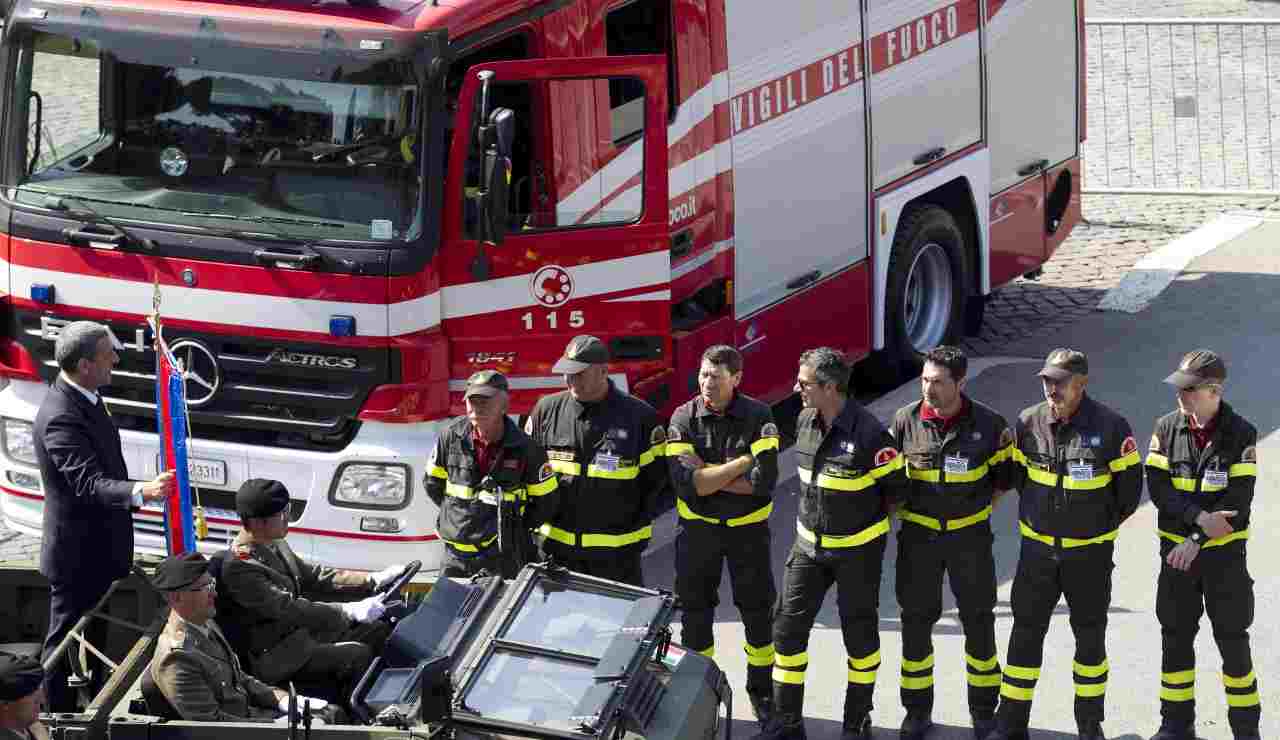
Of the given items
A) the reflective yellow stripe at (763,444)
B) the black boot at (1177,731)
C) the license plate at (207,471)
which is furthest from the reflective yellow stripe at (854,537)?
the license plate at (207,471)

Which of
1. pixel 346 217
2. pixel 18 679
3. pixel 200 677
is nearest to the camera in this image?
pixel 18 679

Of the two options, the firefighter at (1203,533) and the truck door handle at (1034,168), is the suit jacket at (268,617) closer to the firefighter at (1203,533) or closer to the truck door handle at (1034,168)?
the firefighter at (1203,533)

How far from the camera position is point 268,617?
7.49m

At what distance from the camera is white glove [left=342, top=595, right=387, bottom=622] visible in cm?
768

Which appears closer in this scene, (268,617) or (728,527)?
(268,617)

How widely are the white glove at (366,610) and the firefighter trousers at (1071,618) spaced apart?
8.32 feet

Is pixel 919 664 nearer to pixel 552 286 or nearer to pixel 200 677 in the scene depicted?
pixel 552 286

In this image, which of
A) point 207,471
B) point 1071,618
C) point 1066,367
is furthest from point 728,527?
point 207,471

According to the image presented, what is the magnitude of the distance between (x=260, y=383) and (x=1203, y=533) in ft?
13.8

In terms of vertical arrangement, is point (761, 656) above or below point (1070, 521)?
below

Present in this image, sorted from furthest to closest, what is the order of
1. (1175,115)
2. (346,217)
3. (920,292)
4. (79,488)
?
(1175,115) → (920,292) → (346,217) → (79,488)

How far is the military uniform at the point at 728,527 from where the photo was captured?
27.5 feet

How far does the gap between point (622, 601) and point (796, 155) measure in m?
Answer: 4.53

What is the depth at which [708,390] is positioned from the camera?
8.34m
